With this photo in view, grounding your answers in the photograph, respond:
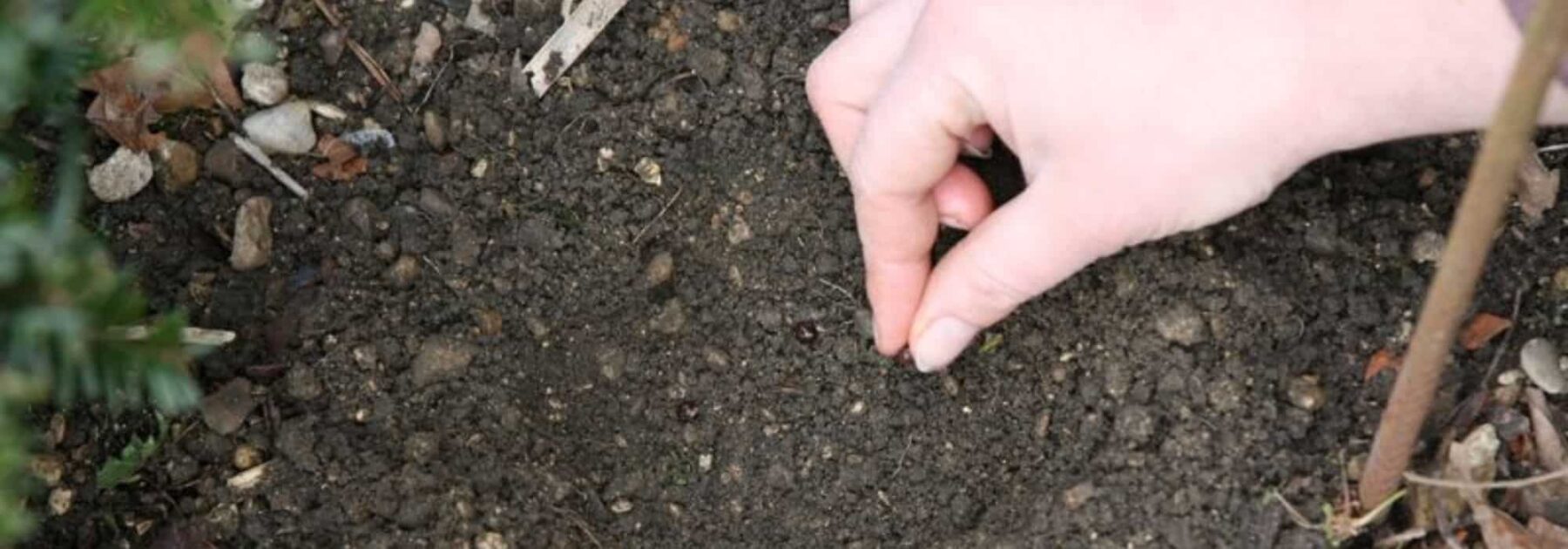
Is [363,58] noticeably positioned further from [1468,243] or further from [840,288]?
[1468,243]

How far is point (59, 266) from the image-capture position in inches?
39.4

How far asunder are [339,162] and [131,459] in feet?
1.31

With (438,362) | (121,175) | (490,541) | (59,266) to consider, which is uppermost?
(59,266)

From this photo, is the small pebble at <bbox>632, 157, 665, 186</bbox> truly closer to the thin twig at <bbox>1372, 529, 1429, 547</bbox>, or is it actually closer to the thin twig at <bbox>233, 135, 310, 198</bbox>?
the thin twig at <bbox>233, 135, 310, 198</bbox>

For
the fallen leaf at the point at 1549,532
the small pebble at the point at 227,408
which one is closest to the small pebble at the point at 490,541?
the small pebble at the point at 227,408

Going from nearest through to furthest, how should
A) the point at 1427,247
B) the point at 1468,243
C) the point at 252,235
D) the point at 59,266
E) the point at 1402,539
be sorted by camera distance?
the point at 59,266 → the point at 1468,243 → the point at 1402,539 → the point at 1427,247 → the point at 252,235

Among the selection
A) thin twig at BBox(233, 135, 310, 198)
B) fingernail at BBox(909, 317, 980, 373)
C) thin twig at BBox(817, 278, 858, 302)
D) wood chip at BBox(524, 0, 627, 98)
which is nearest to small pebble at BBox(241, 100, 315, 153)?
thin twig at BBox(233, 135, 310, 198)

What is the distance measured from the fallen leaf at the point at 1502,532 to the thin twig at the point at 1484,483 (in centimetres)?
3

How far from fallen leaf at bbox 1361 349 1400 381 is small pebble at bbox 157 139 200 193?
131 cm

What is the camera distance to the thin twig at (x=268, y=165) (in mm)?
1876

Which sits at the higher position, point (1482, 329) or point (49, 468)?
point (1482, 329)

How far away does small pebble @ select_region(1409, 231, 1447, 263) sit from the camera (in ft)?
5.71

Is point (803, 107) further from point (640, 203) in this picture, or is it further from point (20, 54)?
point (20, 54)

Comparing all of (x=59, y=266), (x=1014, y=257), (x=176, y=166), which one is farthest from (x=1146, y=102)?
(x=176, y=166)
